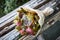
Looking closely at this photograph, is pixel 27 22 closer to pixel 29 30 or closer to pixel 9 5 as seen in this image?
pixel 29 30

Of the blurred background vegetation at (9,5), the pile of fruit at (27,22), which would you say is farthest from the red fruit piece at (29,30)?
the blurred background vegetation at (9,5)

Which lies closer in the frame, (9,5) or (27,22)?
(27,22)

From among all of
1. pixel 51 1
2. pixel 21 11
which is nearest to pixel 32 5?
pixel 51 1

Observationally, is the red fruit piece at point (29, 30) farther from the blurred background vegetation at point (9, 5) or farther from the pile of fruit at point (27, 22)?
the blurred background vegetation at point (9, 5)

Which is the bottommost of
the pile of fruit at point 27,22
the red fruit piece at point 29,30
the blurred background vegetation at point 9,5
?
the red fruit piece at point 29,30

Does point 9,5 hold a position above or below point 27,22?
above

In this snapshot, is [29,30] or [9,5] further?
[9,5]

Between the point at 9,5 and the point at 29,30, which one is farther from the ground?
the point at 9,5

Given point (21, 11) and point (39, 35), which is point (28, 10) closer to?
point (21, 11)

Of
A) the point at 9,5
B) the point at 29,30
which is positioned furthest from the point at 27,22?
the point at 9,5
